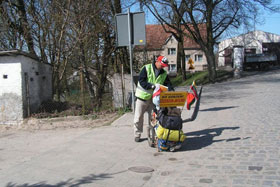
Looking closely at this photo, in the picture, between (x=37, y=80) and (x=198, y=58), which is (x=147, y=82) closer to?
(x=37, y=80)

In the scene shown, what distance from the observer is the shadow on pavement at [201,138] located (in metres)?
5.72

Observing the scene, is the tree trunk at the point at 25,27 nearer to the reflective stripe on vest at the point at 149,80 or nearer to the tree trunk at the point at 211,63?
the reflective stripe on vest at the point at 149,80

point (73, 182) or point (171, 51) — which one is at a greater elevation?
point (171, 51)

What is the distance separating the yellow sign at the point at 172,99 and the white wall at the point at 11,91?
5221 mm

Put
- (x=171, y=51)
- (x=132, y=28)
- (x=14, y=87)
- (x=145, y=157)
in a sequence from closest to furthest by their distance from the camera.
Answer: (x=145, y=157)
(x=132, y=28)
(x=14, y=87)
(x=171, y=51)

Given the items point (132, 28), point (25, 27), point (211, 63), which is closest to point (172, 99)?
point (132, 28)

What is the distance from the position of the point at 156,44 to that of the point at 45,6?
18.4 meters

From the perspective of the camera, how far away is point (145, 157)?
17.3 feet

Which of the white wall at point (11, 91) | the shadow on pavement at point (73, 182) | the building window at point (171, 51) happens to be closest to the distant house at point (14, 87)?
the white wall at point (11, 91)

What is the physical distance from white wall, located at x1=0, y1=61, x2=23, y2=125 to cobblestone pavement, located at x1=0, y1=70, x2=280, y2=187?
1191 mm

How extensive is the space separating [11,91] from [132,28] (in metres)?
4.02

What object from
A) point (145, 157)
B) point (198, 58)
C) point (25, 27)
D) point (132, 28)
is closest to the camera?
point (145, 157)

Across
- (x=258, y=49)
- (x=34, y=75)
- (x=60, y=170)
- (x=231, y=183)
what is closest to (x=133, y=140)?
(x=60, y=170)

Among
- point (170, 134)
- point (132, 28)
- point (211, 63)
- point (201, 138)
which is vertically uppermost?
point (132, 28)
